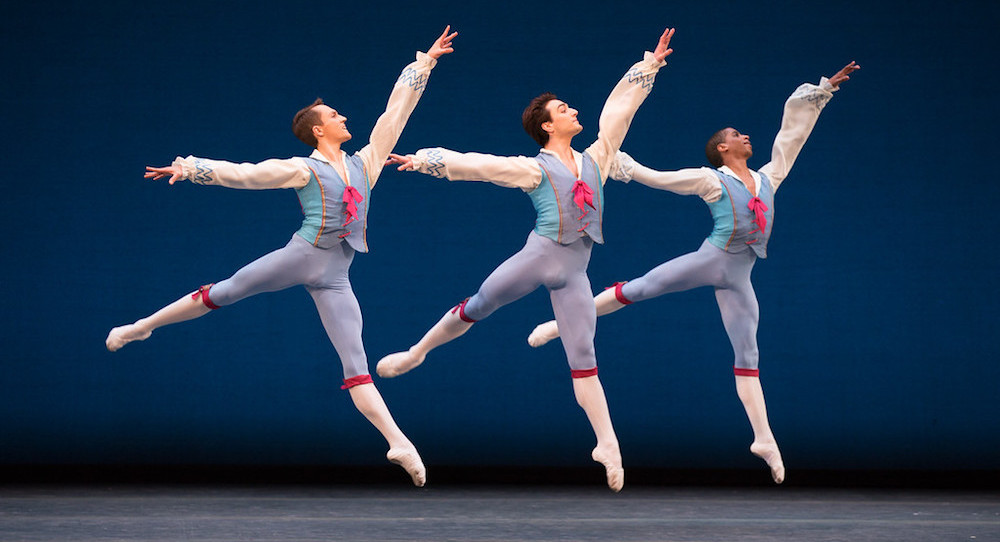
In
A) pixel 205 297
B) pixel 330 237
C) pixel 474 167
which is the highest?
pixel 474 167

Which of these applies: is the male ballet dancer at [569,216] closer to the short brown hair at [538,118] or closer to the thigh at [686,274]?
the short brown hair at [538,118]

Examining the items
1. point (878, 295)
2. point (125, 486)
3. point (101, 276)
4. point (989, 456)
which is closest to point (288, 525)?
point (125, 486)

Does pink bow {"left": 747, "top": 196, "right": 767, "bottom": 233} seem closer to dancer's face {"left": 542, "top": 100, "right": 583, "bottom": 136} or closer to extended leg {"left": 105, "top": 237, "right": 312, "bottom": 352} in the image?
dancer's face {"left": 542, "top": 100, "right": 583, "bottom": 136}

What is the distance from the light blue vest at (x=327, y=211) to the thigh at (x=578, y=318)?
0.85 m

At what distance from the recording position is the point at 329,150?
5637 millimetres

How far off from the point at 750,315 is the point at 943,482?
2660mm

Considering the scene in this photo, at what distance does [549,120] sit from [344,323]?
1.19 metres

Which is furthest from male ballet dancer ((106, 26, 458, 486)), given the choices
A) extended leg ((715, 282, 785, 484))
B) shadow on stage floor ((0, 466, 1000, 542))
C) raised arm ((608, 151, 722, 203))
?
extended leg ((715, 282, 785, 484))

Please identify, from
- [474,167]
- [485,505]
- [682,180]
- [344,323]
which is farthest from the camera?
[485,505]

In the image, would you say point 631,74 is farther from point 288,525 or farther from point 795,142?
point 288,525

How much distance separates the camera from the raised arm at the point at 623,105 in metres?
5.57

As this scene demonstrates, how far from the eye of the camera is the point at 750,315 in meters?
5.83

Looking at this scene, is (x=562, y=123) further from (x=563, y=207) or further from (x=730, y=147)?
(x=730, y=147)

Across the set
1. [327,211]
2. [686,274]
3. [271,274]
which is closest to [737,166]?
[686,274]
